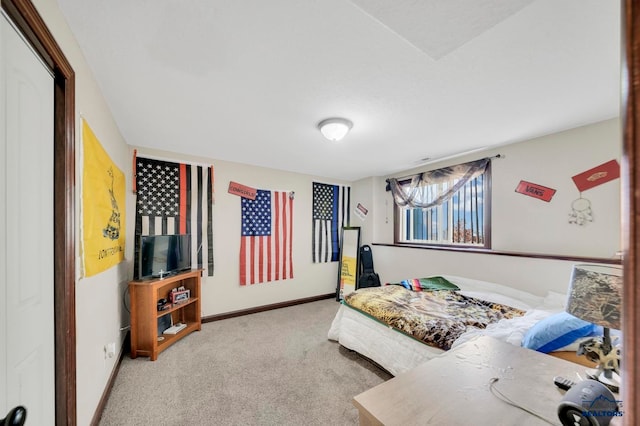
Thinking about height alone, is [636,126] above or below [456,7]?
below

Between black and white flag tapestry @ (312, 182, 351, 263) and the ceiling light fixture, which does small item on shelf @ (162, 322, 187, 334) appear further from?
the ceiling light fixture

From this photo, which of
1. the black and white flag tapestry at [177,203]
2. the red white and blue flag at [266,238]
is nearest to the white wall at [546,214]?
the red white and blue flag at [266,238]

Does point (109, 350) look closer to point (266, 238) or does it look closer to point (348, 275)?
point (266, 238)

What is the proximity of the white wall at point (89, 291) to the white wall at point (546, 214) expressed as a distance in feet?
12.0

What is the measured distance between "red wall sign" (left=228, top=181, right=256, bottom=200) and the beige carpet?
6.14 ft

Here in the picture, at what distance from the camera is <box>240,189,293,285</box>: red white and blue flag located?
390 centimetres

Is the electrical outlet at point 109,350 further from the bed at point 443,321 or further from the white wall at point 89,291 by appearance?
the bed at point 443,321

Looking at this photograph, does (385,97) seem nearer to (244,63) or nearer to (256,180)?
(244,63)

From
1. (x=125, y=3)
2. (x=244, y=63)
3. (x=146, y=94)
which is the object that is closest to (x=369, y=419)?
(x=244, y=63)

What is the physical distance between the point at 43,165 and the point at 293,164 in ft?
9.86


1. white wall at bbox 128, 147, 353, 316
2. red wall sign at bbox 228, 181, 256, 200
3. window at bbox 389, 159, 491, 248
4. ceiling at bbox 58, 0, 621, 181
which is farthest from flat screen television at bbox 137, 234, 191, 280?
window at bbox 389, 159, 491, 248

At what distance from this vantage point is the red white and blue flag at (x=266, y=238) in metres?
3.90

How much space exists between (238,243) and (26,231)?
9.37 feet

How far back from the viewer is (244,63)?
161cm
